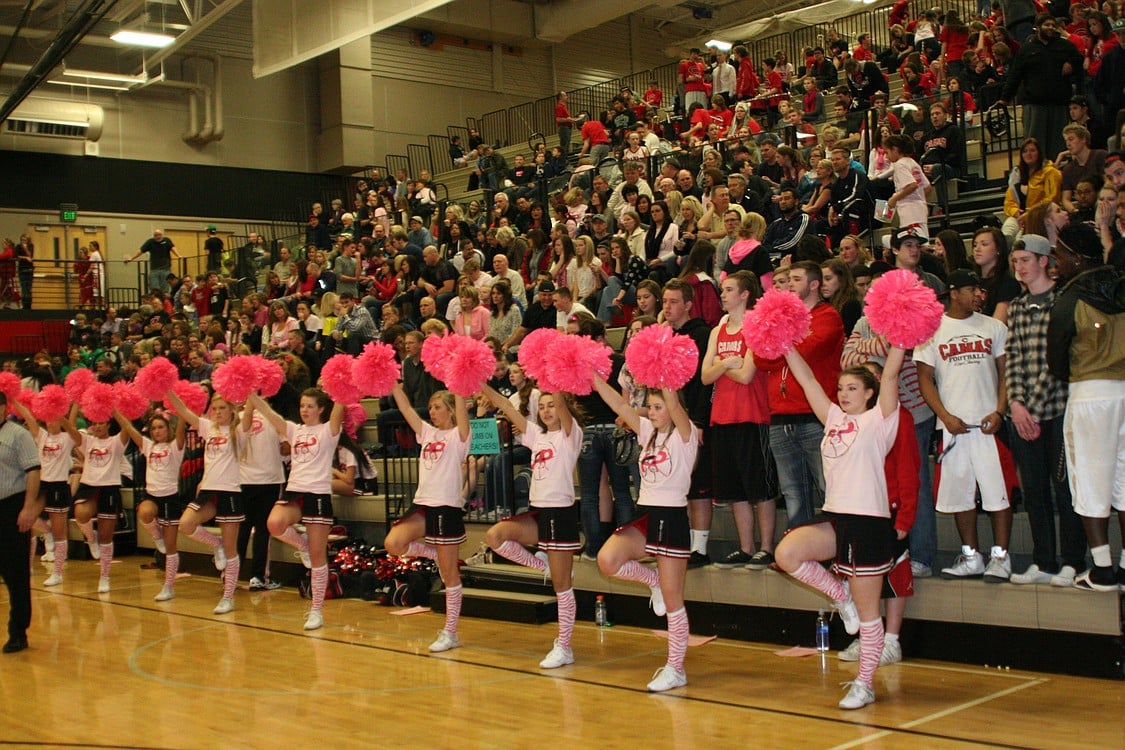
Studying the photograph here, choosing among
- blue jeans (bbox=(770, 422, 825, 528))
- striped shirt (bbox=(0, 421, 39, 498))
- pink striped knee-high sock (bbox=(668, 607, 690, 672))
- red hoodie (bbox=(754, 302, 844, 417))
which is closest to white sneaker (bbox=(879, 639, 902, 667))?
blue jeans (bbox=(770, 422, 825, 528))

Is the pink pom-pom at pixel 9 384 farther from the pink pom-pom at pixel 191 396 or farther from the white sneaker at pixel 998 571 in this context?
the white sneaker at pixel 998 571

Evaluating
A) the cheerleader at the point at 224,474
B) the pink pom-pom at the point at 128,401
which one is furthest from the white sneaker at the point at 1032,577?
the pink pom-pom at the point at 128,401

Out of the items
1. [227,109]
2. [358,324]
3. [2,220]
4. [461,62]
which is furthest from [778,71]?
[2,220]

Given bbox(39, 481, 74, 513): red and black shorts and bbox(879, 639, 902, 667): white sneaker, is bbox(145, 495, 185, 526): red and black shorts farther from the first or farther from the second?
bbox(879, 639, 902, 667): white sneaker

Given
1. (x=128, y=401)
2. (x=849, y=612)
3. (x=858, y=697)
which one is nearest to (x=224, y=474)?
(x=128, y=401)

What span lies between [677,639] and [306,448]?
386cm

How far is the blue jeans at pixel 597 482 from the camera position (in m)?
7.54

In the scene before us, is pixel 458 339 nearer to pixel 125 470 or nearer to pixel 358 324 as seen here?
pixel 358 324

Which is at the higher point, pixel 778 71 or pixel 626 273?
pixel 778 71

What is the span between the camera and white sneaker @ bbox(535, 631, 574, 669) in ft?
21.5

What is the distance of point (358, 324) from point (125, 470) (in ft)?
9.76

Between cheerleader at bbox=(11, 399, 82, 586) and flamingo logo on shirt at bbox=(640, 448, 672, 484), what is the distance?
7439mm

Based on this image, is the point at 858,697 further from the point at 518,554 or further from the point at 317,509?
the point at 317,509

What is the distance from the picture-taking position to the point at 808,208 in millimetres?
9156
